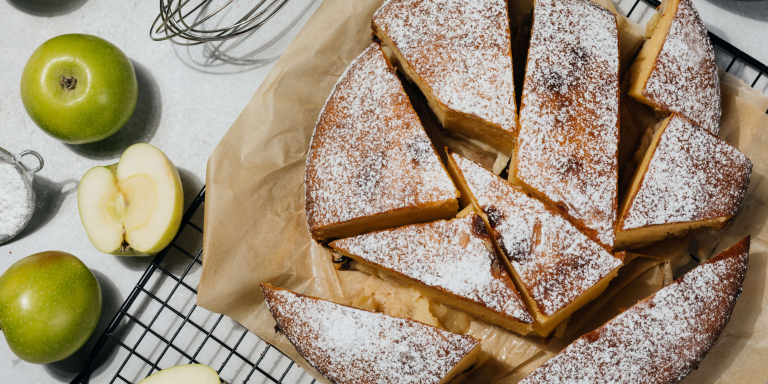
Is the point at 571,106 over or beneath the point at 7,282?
over

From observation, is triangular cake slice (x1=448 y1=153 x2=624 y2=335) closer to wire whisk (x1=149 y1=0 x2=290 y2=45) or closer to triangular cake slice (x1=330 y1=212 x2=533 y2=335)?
triangular cake slice (x1=330 y1=212 x2=533 y2=335)

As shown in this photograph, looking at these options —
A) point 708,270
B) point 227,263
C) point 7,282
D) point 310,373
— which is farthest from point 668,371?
point 7,282

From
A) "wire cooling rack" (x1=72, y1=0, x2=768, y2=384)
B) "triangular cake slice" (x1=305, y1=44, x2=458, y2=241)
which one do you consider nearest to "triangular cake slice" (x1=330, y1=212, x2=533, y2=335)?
"triangular cake slice" (x1=305, y1=44, x2=458, y2=241)

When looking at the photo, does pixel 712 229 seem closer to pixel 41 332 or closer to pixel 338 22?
pixel 338 22

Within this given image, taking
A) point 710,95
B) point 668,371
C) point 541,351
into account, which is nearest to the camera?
point 668,371

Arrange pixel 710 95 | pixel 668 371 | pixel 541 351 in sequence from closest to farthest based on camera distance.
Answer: pixel 668 371
pixel 710 95
pixel 541 351

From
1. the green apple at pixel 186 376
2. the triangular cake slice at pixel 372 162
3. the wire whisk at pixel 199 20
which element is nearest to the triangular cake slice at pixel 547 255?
A: the triangular cake slice at pixel 372 162
